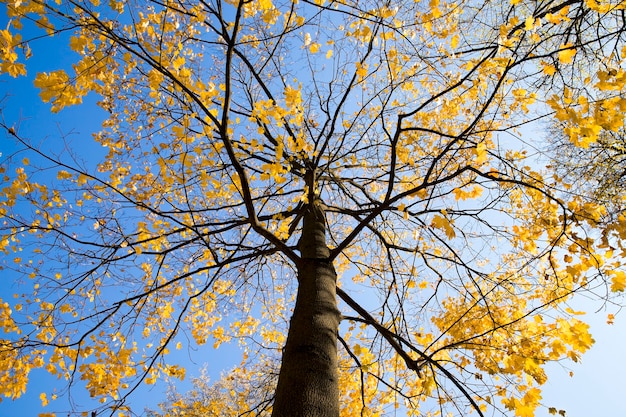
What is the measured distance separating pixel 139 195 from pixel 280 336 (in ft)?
8.22

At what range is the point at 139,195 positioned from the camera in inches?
163

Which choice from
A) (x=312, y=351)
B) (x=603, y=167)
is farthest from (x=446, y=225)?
(x=603, y=167)

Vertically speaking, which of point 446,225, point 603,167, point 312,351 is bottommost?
point 312,351

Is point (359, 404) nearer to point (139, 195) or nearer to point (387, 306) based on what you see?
point (387, 306)

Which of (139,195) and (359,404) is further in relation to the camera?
(359,404)

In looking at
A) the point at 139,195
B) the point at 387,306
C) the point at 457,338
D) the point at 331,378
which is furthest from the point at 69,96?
the point at 457,338

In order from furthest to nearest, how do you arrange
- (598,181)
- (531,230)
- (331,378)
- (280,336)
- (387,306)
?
(598,181)
(280,336)
(387,306)
(531,230)
(331,378)

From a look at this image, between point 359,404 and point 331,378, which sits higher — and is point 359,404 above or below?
above

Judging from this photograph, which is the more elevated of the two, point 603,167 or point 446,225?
point 603,167

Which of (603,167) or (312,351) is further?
(603,167)

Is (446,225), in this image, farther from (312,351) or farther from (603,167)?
(603,167)

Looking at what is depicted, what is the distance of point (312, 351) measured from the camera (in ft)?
6.41

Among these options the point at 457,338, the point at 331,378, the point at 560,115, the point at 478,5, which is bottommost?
the point at 331,378

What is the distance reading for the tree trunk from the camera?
1699 millimetres
